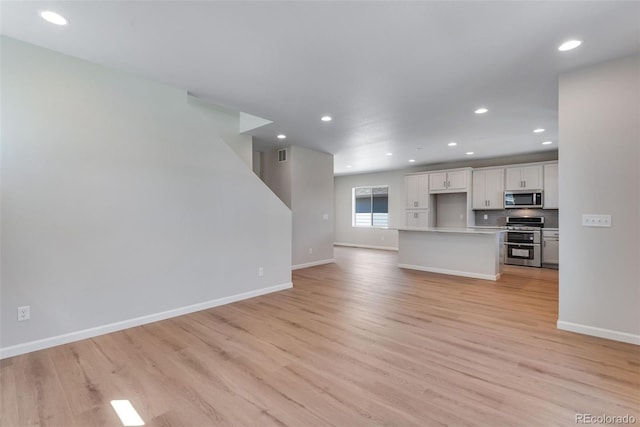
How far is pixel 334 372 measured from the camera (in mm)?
2277

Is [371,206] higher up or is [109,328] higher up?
[371,206]

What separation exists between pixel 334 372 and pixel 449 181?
694 centimetres

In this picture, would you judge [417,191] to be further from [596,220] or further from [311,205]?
[596,220]

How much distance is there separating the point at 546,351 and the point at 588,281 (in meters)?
0.93

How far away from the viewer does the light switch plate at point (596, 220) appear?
2834mm

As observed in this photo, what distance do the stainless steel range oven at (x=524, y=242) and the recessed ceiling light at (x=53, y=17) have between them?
8004 mm

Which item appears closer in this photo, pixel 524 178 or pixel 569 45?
pixel 569 45

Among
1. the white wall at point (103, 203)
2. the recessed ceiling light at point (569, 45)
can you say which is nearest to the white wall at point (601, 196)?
the recessed ceiling light at point (569, 45)

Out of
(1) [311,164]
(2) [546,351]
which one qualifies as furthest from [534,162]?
(2) [546,351]

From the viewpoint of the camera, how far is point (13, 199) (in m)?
2.54

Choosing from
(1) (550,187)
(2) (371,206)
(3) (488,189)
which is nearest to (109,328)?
(3) (488,189)

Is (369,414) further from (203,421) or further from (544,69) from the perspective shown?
(544,69)

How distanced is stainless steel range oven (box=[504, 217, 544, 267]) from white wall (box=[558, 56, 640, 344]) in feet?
13.7

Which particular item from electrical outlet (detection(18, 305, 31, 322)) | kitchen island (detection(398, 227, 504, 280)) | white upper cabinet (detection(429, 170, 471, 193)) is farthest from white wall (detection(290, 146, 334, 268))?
electrical outlet (detection(18, 305, 31, 322))
